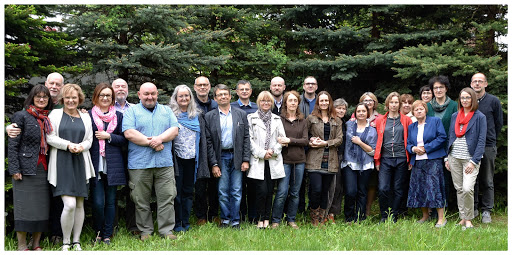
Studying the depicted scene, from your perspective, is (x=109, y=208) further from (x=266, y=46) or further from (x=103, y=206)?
(x=266, y=46)

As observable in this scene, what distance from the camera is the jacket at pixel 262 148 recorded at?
6.27 meters

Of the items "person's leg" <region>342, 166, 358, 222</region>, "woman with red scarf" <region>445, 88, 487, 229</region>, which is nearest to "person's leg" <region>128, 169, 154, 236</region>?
"person's leg" <region>342, 166, 358, 222</region>

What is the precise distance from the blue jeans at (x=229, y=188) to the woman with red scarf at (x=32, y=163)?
222cm

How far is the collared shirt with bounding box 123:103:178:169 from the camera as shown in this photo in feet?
18.5

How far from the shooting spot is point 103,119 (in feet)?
18.4

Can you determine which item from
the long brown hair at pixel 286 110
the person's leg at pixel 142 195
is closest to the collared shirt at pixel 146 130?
the person's leg at pixel 142 195

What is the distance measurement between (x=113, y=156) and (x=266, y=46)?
503 centimetres

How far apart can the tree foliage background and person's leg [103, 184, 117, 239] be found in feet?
6.47

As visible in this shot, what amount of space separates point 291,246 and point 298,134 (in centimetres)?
168

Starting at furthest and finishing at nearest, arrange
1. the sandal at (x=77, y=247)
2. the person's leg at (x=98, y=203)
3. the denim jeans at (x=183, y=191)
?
the denim jeans at (x=183, y=191)
the person's leg at (x=98, y=203)
the sandal at (x=77, y=247)

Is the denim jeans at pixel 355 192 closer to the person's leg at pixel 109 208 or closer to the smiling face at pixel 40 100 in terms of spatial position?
the person's leg at pixel 109 208

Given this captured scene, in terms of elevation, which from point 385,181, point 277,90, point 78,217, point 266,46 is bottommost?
point 78,217

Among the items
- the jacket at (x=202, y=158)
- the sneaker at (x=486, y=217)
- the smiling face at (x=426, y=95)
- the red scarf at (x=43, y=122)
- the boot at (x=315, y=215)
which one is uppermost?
the smiling face at (x=426, y=95)

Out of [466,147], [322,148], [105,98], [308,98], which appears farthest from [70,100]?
[466,147]
